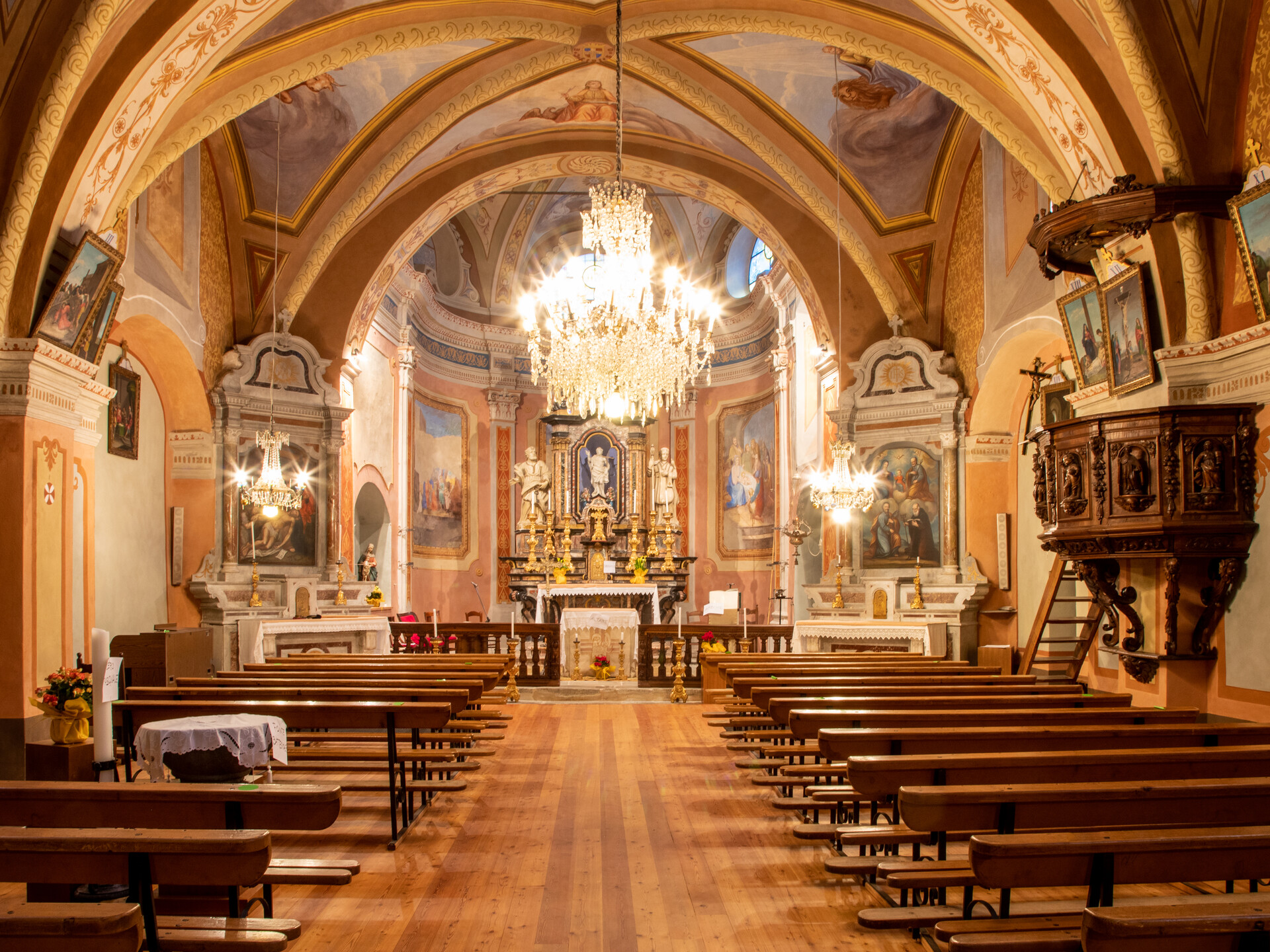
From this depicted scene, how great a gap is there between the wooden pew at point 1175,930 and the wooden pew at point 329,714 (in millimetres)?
3380

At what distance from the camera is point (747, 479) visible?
63.9 feet

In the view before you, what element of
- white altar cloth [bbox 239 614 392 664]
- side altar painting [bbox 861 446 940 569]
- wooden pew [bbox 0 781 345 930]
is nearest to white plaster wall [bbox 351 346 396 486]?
white altar cloth [bbox 239 614 392 664]

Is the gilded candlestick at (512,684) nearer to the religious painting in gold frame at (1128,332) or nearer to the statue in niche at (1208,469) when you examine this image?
the religious painting in gold frame at (1128,332)

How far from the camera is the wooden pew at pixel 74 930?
86.7 inches

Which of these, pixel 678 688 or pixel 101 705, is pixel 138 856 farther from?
pixel 678 688

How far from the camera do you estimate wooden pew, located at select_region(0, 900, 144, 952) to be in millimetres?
2201

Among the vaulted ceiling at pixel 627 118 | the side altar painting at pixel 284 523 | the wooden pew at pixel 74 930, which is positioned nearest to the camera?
the wooden pew at pixel 74 930

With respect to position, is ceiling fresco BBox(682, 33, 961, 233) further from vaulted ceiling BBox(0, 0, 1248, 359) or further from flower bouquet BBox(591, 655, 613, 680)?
flower bouquet BBox(591, 655, 613, 680)

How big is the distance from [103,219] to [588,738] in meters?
5.83

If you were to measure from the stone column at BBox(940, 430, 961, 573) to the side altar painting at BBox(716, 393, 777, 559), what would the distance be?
572 cm

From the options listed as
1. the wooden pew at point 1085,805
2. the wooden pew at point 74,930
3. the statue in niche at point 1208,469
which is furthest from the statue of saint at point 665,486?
the wooden pew at point 74,930

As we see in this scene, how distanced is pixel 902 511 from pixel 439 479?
386 inches

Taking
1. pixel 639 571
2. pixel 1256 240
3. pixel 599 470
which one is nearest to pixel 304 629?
pixel 639 571

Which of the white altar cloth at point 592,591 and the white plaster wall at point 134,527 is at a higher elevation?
the white plaster wall at point 134,527
